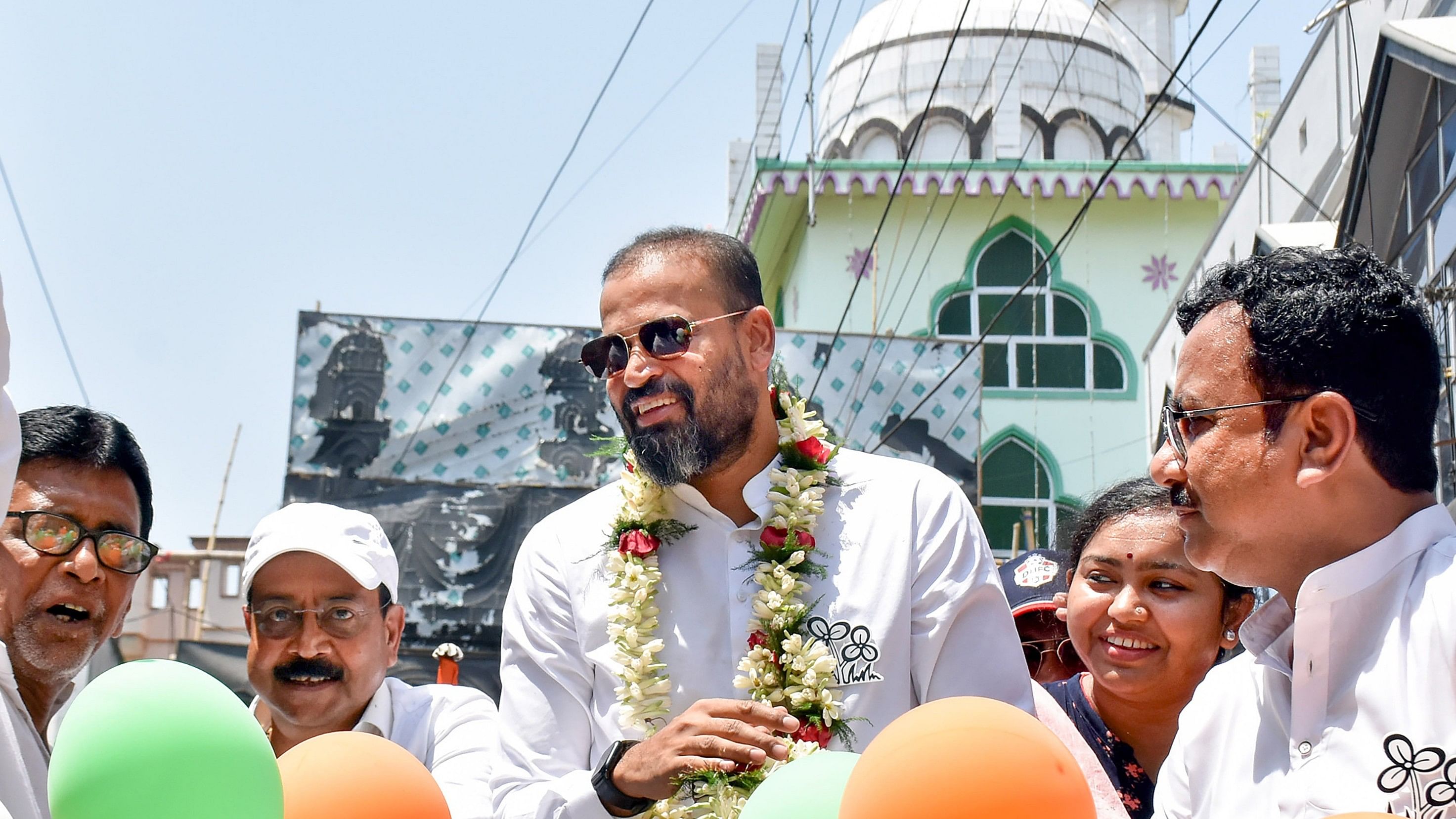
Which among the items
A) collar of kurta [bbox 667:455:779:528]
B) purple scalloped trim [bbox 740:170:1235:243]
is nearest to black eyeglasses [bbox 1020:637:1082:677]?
collar of kurta [bbox 667:455:779:528]

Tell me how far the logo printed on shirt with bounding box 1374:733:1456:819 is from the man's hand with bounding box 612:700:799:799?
1160mm

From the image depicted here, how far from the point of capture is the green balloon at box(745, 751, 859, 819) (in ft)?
9.32

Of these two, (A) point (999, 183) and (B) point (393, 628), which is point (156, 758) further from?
(A) point (999, 183)

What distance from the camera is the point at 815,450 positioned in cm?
404

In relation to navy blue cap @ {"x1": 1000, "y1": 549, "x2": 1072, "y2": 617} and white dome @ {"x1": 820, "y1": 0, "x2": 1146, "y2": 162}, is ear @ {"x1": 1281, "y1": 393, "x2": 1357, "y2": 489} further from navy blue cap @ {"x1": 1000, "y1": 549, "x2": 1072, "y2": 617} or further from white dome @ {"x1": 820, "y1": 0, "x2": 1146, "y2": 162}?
white dome @ {"x1": 820, "y1": 0, "x2": 1146, "y2": 162}

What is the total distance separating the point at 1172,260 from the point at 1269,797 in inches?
886

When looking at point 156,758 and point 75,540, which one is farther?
point 75,540

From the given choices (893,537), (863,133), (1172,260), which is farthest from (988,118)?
(893,537)

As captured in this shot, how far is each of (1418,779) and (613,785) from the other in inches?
67.2

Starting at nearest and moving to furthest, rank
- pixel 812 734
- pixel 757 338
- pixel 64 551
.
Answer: pixel 812 734, pixel 64 551, pixel 757 338

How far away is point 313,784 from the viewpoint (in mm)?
3172

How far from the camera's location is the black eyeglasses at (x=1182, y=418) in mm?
2801

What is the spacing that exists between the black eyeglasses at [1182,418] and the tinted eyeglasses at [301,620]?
2518 millimetres

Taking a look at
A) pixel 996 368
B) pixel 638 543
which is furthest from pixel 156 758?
pixel 996 368
